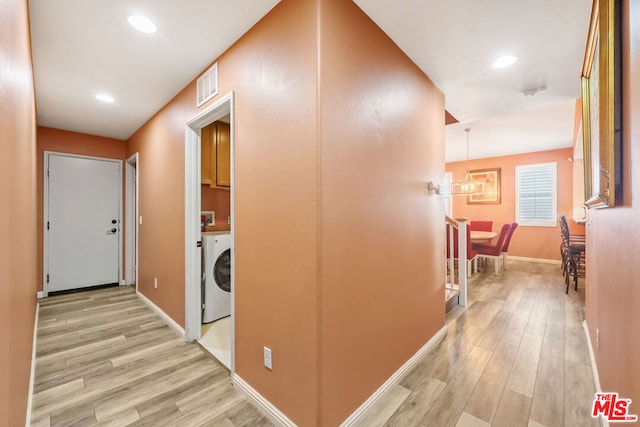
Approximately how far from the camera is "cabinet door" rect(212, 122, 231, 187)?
337 cm

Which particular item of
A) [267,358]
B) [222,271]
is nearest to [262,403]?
[267,358]

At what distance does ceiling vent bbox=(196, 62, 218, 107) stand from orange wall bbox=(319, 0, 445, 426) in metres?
1.14

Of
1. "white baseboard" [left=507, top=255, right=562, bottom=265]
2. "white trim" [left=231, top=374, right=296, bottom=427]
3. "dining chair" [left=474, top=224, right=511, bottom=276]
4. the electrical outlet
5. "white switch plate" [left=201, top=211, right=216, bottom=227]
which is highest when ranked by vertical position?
"white switch plate" [left=201, top=211, right=216, bottom=227]

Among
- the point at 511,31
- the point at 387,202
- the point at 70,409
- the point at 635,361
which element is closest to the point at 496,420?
the point at 635,361

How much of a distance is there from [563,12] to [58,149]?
19.2 feet

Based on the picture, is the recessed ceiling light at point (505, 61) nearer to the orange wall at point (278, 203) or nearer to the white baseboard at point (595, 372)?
the orange wall at point (278, 203)

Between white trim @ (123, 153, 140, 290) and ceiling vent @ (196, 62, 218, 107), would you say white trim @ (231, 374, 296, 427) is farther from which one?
white trim @ (123, 153, 140, 290)

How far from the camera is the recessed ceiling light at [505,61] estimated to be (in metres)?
2.11

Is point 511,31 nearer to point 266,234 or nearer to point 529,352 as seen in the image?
point 266,234

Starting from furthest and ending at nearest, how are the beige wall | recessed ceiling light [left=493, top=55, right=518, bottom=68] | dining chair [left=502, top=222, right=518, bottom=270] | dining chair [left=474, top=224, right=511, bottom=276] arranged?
dining chair [left=502, top=222, right=518, bottom=270]
dining chair [left=474, top=224, right=511, bottom=276]
recessed ceiling light [left=493, top=55, right=518, bottom=68]
the beige wall

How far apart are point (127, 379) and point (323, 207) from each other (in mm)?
2039

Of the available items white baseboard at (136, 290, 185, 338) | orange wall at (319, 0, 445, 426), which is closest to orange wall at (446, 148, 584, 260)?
orange wall at (319, 0, 445, 426)

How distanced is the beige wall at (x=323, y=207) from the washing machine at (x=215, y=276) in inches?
47.9

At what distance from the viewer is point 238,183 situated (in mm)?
1851
